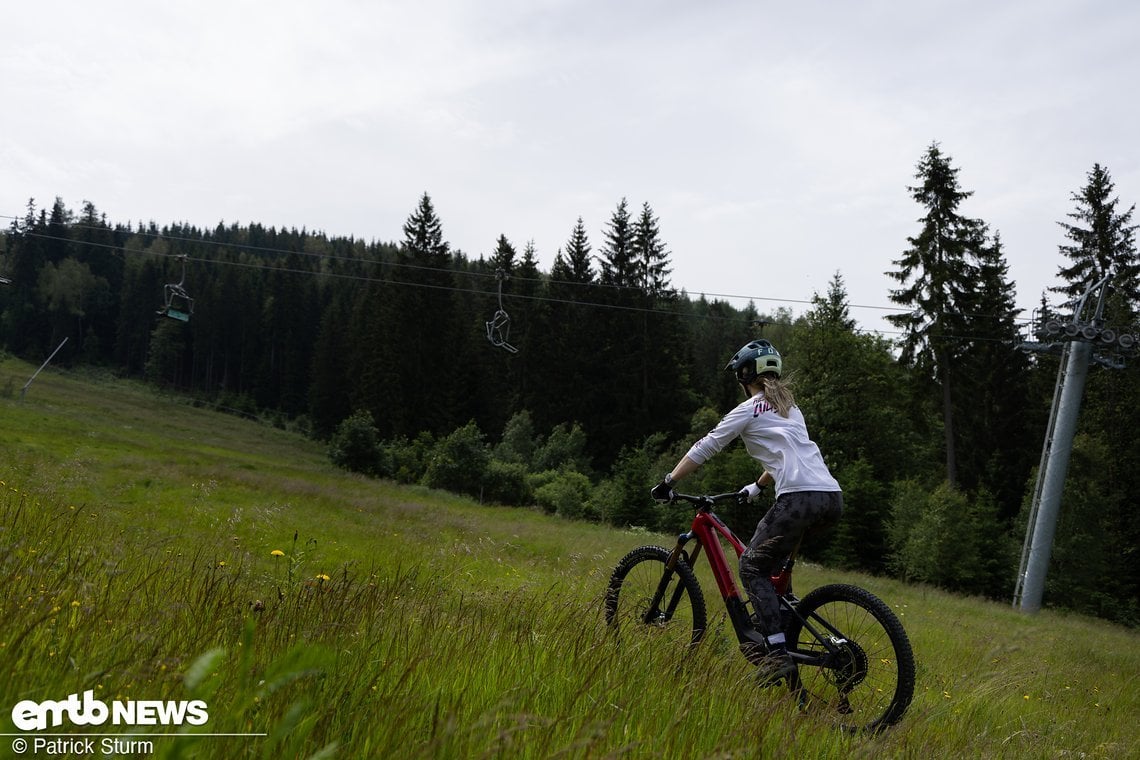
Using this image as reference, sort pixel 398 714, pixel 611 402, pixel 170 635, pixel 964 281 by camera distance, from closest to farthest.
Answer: pixel 398 714 → pixel 170 635 → pixel 964 281 → pixel 611 402

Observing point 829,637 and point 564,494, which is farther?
point 564,494

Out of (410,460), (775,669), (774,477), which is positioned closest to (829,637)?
(775,669)

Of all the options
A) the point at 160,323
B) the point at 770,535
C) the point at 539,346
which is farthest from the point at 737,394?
the point at 160,323

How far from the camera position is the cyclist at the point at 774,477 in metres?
4.75

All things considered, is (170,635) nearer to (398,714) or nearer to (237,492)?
(398,714)

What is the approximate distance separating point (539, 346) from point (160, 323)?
63952 mm

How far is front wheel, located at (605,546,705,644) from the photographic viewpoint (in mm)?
5234

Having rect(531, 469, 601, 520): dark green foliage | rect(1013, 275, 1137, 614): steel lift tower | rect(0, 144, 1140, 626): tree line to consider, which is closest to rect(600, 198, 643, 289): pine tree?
rect(0, 144, 1140, 626): tree line

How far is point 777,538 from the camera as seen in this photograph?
4.76 meters

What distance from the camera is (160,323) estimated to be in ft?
333
